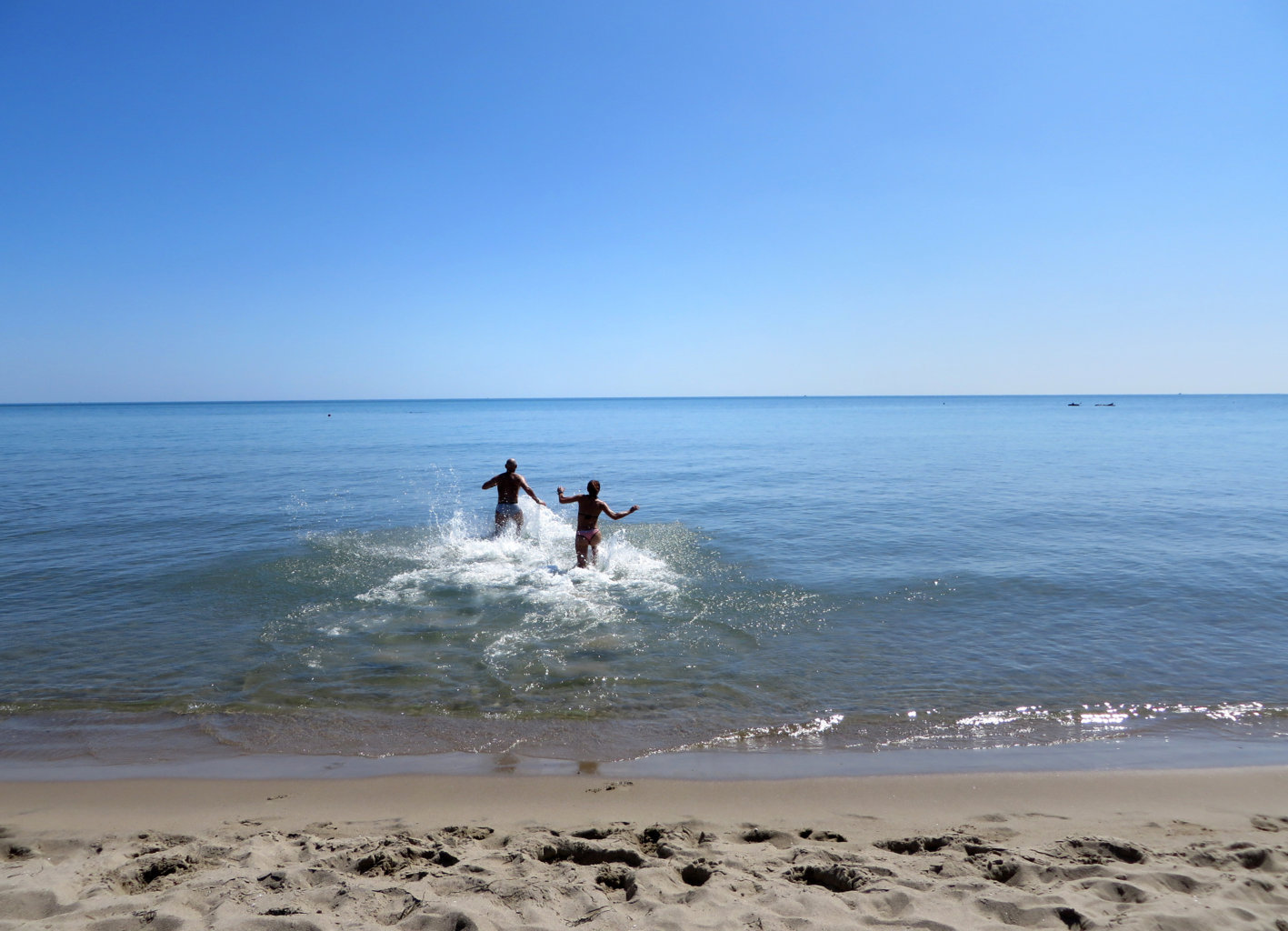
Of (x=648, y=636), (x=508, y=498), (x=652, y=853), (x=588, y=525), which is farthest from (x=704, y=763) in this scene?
(x=508, y=498)

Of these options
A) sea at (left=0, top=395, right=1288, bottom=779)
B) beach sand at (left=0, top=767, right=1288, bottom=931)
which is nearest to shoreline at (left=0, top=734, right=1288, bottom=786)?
sea at (left=0, top=395, right=1288, bottom=779)

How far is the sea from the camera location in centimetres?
669

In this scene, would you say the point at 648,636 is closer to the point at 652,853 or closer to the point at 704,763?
the point at 704,763

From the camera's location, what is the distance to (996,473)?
94.1 ft

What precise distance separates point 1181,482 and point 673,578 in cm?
2274

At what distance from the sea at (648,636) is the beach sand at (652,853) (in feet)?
1.51

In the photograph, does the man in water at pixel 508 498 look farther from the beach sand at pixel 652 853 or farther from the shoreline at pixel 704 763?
the beach sand at pixel 652 853

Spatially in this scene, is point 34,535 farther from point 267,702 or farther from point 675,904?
point 675,904

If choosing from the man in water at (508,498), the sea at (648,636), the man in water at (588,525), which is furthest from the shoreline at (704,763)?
the man in water at (508,498)

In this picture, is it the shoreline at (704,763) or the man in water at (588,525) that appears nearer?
the shoreline at (704,763)

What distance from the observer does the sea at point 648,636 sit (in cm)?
669

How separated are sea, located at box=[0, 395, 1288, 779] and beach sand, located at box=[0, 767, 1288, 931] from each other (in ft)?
1.51

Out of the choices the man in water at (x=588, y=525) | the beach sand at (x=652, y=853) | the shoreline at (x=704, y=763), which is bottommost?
the shoreline at (x=704, y=763)

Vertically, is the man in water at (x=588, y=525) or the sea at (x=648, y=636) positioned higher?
the man in water at (x=588, y=525)
